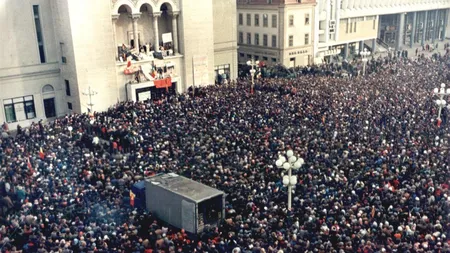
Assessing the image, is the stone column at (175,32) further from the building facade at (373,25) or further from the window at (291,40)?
the building facade at (373,25)

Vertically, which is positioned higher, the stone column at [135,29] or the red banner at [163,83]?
the stone column at [135,29]

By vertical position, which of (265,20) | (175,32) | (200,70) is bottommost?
(200,70)

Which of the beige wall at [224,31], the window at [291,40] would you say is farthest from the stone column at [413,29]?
the beige wall at [224,31]

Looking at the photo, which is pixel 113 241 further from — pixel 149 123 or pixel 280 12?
pixel 280 12

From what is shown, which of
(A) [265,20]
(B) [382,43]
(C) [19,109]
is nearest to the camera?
(C) [19,109]

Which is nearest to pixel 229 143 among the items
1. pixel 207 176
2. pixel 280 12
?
pixel 207 176

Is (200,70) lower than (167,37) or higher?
lower

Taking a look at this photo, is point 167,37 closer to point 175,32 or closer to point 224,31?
point 175,32

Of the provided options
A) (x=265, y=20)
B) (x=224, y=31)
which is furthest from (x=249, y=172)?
(x=265, y=20)

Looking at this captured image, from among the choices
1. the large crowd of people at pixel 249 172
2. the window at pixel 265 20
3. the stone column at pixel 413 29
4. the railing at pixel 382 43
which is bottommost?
the large crowd of people at pixel 249 172
